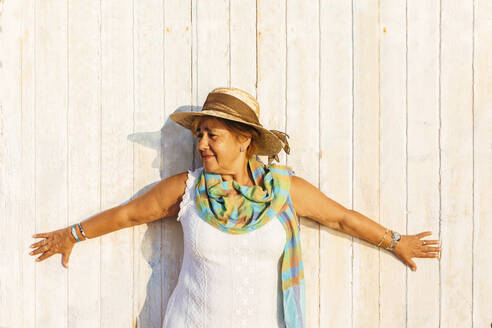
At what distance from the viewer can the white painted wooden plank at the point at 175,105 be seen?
2.21 meters

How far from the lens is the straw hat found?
5.91 feet

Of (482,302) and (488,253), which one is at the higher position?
(488,253)

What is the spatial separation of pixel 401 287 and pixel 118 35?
76.5 inches

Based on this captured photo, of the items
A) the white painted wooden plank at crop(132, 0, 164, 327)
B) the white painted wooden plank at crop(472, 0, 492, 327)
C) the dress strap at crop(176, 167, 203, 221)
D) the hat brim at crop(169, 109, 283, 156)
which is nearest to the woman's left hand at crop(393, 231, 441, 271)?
the white painted wooden plank at crop(472, 0, 492, 327)

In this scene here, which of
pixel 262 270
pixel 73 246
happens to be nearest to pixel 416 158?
pixel 262 270

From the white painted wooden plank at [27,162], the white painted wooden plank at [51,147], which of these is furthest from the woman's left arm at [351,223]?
the white painted wooden plank at [27,162]

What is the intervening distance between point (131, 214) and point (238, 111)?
28.6 inches

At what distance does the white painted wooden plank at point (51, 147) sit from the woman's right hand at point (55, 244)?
6cm

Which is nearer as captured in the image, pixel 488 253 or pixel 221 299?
pixel 221 299

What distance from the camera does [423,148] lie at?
2.21 metres

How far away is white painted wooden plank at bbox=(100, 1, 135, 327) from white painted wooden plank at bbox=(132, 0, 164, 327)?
0.11 feet

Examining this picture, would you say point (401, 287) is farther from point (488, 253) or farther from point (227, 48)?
point (227, 48)

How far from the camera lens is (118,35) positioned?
221 centimetres

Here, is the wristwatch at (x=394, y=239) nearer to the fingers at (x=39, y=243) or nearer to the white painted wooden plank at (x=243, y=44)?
the white painted wooden plank at (x=243, y=44)
